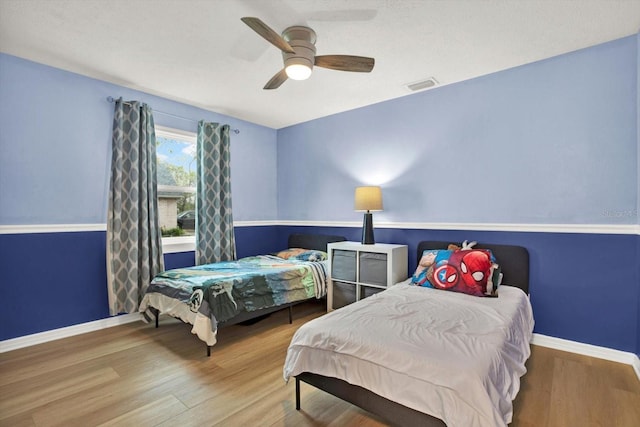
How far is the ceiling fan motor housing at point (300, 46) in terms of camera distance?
2.24 m

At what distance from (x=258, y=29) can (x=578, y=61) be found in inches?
104

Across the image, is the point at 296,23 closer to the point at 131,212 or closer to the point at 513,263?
the point at 131,212

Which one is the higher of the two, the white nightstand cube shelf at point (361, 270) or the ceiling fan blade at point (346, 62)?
the ceiling fan blade at point (346, 62)

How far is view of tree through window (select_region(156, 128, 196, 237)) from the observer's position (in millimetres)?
3857

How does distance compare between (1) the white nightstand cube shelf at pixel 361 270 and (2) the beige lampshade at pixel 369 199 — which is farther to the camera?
(2) the beige lampshade at pixel 369 199

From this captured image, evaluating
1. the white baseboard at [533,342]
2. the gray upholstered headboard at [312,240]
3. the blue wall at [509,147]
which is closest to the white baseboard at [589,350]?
the white baseboard at [533,342]

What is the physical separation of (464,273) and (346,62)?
192 cm

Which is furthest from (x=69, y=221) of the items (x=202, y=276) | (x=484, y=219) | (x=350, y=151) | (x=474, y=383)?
(x=484, y=219)

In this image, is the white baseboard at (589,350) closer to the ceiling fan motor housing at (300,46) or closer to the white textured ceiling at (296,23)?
the white textured ceiling at (296,23)

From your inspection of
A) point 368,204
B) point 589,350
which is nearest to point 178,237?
point 368,204

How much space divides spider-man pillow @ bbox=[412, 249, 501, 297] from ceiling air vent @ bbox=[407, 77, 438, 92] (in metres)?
1.73

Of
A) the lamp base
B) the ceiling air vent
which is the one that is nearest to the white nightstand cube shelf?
the lamp base

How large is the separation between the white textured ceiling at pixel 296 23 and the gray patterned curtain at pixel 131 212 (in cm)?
44

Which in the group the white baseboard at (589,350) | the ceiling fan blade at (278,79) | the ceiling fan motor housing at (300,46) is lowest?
the white baseboard at (589,350)
